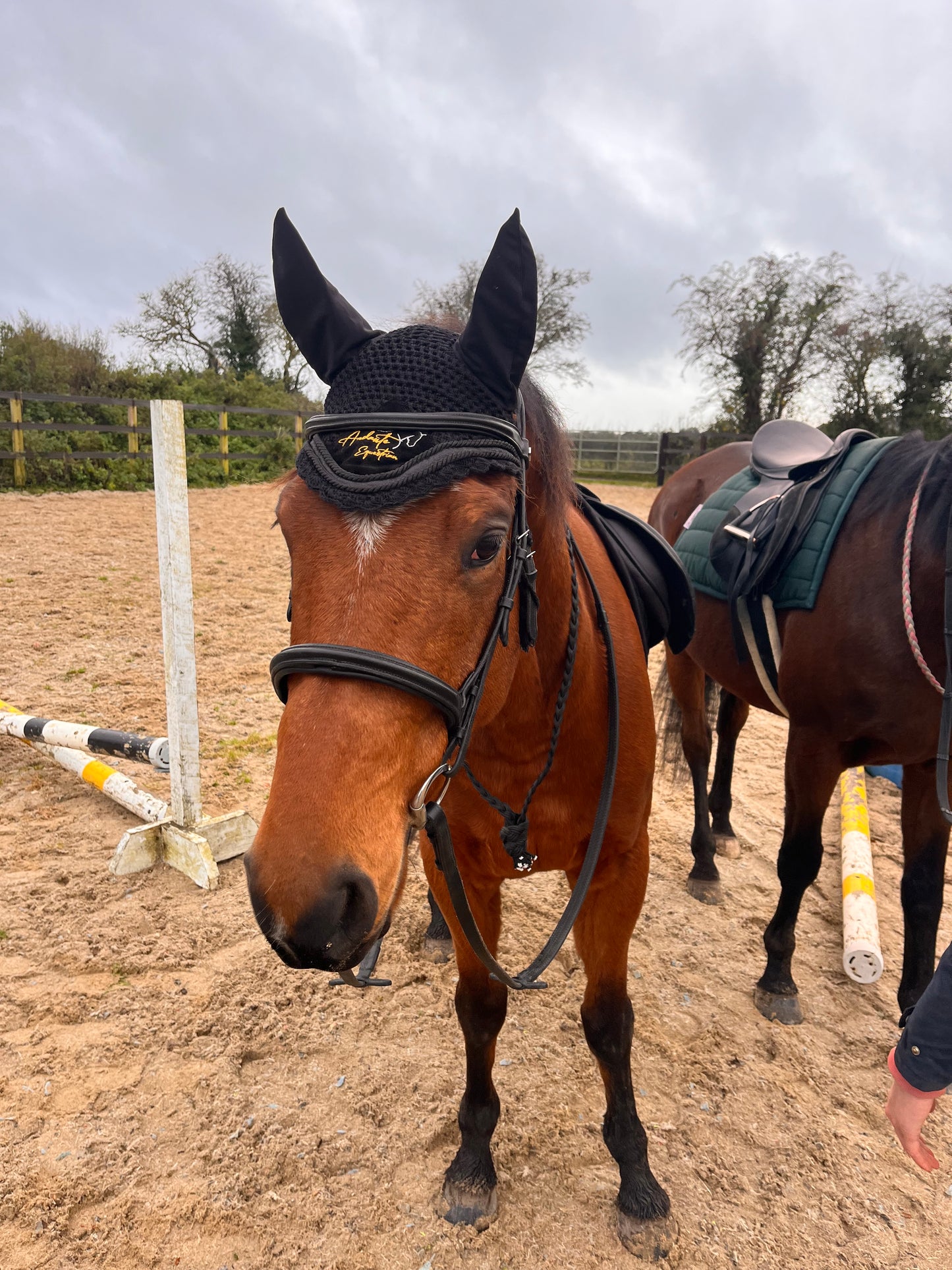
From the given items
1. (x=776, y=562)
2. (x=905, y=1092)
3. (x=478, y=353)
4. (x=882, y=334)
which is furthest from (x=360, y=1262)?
(x=882, y=334)

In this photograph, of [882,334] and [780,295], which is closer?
[882,334]

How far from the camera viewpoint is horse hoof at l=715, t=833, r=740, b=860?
12.7 ft

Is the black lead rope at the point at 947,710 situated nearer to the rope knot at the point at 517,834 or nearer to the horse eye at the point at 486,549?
the rope knot at the point at 517,834

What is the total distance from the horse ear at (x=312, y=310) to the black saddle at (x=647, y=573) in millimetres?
993

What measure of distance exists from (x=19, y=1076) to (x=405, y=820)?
1963mm

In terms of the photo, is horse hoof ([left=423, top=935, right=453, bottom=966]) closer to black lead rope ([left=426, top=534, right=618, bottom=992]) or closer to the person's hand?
black lead rope ([left=426, top=534, right=618, bottom=992])

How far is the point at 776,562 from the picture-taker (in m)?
2.73

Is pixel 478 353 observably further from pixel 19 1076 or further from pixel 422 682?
pixel 19 1076

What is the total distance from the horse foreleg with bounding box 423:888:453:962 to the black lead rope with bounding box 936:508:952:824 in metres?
1.87

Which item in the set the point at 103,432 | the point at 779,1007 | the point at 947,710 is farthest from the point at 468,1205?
the point at 103,432

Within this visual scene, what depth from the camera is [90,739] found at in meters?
3.48

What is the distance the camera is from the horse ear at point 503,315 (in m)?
1.27

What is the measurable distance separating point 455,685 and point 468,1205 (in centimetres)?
164

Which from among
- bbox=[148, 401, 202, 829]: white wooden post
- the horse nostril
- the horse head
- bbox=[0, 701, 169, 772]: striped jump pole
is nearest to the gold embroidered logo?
the horse head
